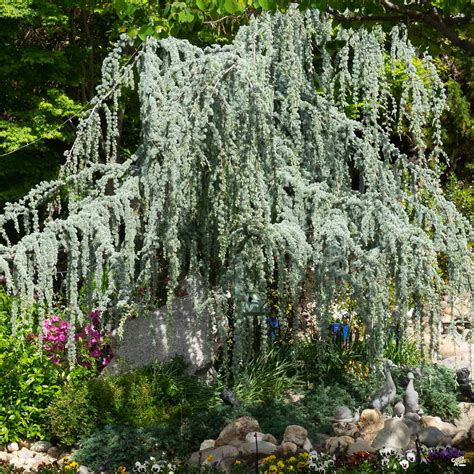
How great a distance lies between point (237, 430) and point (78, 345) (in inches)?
77.1

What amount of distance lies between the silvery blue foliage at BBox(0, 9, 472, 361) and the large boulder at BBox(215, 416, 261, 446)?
722 mm

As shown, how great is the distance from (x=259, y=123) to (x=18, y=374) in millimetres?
2948

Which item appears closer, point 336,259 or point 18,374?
point 336,259

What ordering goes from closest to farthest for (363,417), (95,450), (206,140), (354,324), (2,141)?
(206,140) → (95,450) → (363,417) → (354,324) → (2,141)

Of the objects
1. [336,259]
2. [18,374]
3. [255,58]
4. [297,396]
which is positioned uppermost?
[255,58]

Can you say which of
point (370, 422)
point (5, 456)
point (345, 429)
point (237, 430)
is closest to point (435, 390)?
point (370, 422)

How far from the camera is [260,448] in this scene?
5.19 m

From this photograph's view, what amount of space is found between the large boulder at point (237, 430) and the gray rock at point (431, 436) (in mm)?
1139

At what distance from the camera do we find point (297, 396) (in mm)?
6770

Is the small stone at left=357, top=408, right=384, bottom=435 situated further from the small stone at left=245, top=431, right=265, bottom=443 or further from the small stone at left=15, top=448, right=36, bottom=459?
the small stone at left=15, top=448, right=36, bottom=459

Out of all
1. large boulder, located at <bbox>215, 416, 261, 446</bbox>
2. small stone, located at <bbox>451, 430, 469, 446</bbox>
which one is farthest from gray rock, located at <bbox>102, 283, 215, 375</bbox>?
small stone, located at <bbox>451, 430, 469, 446</bbox>

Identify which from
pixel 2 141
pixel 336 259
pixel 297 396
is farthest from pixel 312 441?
pixel 2 141

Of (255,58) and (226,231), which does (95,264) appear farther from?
(255,58)

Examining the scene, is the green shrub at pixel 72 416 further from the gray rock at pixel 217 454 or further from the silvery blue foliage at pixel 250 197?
the silvery blue foliage at pixel 250 197
